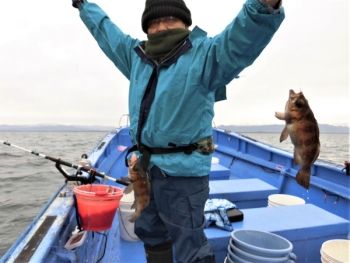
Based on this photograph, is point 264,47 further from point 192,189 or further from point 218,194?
point 218,194

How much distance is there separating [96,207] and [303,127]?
83.0 inches

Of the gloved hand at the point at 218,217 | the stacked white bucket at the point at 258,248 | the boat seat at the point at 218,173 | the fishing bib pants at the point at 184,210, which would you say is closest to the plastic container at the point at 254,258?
the stacked white bucket at the point at 258,248

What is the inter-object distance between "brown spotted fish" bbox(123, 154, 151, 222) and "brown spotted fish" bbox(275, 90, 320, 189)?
3.69 ft

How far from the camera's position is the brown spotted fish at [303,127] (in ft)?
6.63

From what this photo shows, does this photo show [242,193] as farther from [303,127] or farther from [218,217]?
[303,127]

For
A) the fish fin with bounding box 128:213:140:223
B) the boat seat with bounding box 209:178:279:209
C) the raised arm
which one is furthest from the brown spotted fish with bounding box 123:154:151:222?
the boat seat with bounding box 209:178:279:209

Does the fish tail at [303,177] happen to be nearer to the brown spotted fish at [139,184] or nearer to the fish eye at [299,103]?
the fish eye at [299,103]

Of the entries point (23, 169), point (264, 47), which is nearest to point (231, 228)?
point (264, 47)

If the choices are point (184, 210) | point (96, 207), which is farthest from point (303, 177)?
point (96, 207)

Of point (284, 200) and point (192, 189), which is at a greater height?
point (192, 189)

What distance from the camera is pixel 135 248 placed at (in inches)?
138

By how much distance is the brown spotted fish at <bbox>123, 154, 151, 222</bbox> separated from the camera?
226 cm

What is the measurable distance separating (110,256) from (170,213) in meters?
1.60

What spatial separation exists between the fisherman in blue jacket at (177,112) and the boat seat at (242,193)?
5.70ft
